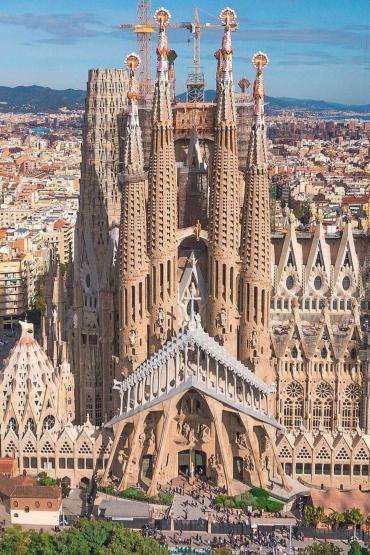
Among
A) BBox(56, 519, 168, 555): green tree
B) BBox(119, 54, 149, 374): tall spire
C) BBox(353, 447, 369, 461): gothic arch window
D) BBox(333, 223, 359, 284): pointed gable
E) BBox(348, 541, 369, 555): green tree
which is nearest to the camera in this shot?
BBox(56, 519, 168, 555): green tree

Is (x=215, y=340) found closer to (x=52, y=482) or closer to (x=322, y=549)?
(x=52, y=482)

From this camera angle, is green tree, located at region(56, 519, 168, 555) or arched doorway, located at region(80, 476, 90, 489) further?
arched doorway, located at region(80, 476, 90, 489)

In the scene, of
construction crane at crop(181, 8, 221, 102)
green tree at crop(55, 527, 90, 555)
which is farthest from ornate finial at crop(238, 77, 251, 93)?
green tree at crop(55, 527, 90, 555)

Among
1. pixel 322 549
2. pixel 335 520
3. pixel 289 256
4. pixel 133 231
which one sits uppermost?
pixel 133 231

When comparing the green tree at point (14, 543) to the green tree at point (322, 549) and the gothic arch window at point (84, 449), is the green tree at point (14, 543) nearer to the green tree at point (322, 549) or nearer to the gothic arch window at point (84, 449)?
the gothic arch window at point (84, 449)

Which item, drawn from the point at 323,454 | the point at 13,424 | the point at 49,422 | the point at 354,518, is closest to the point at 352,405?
the point at 323,454

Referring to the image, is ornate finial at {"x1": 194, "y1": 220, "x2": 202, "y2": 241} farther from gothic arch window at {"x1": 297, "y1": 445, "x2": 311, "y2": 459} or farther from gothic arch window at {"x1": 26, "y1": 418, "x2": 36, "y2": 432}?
gothic arch window at {"x1": 26, "y1": 418, "x2": 36, "y2": 432}

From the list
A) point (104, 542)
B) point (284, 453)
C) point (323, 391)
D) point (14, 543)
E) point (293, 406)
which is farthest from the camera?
point (293, 406)
